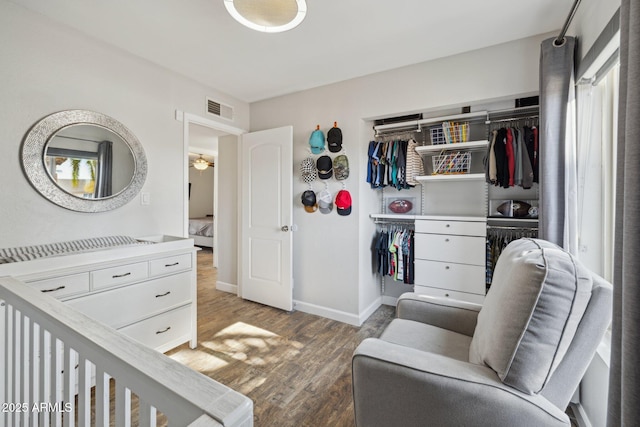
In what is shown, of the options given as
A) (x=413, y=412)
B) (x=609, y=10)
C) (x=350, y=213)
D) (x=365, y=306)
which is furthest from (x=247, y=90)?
(x=413, y=412)

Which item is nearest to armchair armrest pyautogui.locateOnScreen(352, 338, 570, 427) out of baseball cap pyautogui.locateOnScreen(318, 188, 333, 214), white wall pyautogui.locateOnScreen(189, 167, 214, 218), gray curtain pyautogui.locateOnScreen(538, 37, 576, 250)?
gray curtain pyautogui.locateOnScreen(538, 37, 576, 250)

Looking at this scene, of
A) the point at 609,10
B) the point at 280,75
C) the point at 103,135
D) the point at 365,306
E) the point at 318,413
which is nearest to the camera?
the point at 609,10

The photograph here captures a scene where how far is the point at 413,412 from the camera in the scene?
41.7 inches

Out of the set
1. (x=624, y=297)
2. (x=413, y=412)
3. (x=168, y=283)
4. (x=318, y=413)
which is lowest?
(x=318, y=413)

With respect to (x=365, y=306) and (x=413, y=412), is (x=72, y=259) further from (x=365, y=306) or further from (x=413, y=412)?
(x=365, y=306)

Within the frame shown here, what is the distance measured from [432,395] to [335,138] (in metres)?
2.42

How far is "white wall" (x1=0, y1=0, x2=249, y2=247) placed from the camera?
187cm

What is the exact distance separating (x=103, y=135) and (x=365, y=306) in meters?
2.84

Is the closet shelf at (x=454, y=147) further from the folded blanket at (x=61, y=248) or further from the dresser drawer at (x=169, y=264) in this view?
the folded blanket at (x=61, y=248)

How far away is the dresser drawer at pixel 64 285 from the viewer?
5.45 feet

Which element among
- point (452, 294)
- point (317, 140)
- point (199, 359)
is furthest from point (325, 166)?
point (199, 359)

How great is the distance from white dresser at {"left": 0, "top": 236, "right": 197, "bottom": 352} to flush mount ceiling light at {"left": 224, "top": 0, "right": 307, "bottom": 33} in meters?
1.68

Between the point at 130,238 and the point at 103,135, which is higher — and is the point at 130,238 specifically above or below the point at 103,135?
below

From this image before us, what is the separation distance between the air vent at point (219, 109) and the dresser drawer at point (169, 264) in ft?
5.41
